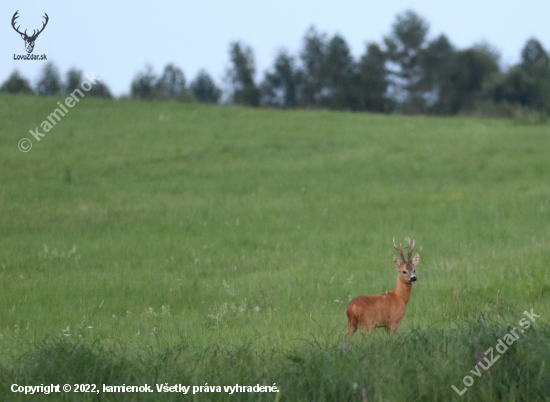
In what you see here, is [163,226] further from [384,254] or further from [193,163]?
[193,163]

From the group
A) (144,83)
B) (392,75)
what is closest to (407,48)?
(392,75)

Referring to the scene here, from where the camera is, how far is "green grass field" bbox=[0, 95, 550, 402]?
566 centimetres

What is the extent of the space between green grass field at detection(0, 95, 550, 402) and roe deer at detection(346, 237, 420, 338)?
22 centimetres

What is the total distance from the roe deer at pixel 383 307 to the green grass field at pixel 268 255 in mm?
223

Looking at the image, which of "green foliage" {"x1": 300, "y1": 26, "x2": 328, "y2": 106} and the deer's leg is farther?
"green foliage" {"x1": 300, "y1": 26, "x2": 328, "y2": 106}

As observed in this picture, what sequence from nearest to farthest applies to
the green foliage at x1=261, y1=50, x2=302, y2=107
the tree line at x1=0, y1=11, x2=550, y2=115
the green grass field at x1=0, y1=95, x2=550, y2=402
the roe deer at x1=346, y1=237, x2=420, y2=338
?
the green grass field at x1=0, y1=95, x2=550, y2=402
the roe deer at x1=346, y1=237, x2=420, y2=338
the tree line at x1=0, y1=11, x2=550, y2=115
the green foliage at x1=261, y1=50, x2=302, y2=107

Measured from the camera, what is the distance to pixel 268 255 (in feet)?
43.1

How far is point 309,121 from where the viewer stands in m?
34.5

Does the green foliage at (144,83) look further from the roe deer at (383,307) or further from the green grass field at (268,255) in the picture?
the roe deer at (383,307)

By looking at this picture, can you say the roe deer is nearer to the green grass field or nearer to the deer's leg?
the deer's leg

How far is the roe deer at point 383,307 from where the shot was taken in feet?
21.7

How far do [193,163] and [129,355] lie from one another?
62.8 ft

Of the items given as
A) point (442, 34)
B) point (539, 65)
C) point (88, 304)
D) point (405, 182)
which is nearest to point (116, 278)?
point (88, 304)

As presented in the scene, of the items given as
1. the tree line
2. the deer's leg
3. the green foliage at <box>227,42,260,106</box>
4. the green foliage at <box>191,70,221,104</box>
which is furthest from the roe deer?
the green foliage at <box>191,70,221,104</box>
